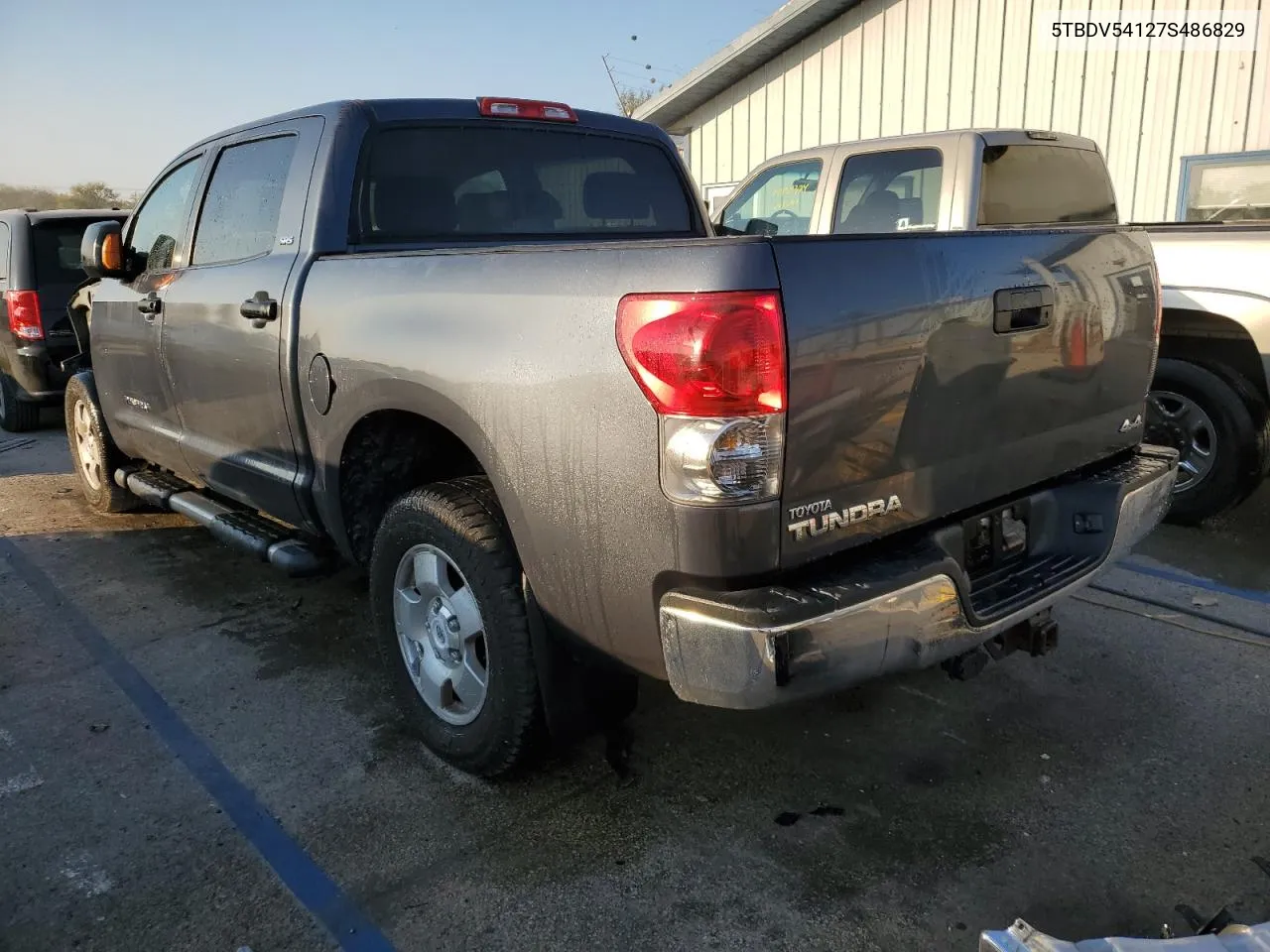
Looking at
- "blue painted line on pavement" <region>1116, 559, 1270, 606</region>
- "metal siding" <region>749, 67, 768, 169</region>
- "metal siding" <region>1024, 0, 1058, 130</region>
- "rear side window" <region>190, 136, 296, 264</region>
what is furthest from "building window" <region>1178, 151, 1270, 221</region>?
"rear side window" <region>190, 136, 296, 264</region>

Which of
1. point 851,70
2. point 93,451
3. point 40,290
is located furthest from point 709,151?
point 93,451

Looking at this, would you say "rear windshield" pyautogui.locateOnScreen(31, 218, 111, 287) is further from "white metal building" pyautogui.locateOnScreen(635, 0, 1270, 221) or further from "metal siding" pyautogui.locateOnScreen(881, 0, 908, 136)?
"metal siding" pyautogui.locateOnScreen(881, 0, 908, 136)

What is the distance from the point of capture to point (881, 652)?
218cm

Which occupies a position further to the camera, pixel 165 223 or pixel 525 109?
pixel 165 223

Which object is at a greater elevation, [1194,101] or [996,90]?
[996,90]

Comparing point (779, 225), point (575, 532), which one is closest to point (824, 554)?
point (575, 532)

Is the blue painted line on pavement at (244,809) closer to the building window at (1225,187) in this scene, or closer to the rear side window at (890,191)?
the rear side window at (890,191)

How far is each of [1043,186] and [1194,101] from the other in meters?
4.53

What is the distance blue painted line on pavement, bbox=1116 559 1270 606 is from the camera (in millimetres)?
4348

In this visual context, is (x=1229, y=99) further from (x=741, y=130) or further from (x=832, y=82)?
(x=741, y=130)

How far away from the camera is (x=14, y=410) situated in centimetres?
860

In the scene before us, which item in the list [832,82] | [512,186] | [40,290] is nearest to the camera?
[512,186]

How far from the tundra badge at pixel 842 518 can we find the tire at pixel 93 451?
466cm

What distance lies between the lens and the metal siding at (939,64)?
1054 cm
